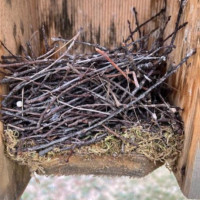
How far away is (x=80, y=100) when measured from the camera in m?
0.72

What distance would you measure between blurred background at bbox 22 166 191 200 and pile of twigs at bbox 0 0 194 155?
1081mm

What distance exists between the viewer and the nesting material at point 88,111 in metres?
0.66

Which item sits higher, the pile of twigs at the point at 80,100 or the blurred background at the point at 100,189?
the pile of twigs at the point at 80,100

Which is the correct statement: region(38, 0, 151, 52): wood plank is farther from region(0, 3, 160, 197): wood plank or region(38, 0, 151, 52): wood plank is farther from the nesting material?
the nesting material

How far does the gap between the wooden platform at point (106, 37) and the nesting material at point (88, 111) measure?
0.03 metres

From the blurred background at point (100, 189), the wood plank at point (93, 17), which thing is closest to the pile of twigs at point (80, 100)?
the wood plank at point (93, 17)

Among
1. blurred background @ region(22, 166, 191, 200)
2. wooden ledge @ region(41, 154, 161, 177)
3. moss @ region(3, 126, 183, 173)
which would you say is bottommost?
blurred background @ region(22, 166, 191, 200)

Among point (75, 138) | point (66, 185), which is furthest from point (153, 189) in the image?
point (75, 138)

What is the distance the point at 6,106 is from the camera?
701 mm

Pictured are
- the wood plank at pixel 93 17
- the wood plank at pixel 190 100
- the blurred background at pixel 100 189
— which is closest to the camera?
the wood plank at pixel 190 100

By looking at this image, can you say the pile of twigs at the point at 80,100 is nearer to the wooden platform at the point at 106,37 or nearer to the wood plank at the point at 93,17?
the wooden platform at the point at 106,37

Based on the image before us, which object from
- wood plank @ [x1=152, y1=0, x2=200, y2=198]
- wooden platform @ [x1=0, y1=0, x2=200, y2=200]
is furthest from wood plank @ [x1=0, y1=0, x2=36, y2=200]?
wood plank @ [x1=152, y1=0, x2=200, y2=198]

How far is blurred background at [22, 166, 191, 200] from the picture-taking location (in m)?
1.71

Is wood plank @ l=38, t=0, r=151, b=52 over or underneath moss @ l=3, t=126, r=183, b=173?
over
